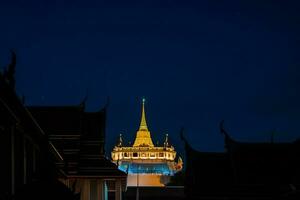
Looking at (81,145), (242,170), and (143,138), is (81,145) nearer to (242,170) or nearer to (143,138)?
(242,170)

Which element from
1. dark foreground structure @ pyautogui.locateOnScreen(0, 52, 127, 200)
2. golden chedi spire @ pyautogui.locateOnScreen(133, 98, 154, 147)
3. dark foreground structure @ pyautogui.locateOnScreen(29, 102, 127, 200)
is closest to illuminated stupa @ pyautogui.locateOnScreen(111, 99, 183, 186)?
golden chedi spire @ pyautogui.locateOnScreen(133, 98, 154, 147)

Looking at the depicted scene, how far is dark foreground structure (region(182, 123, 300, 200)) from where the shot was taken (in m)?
19.8

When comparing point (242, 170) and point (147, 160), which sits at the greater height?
point (147, 160)

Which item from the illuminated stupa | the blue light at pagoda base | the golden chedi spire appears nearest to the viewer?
the illuminated stupa

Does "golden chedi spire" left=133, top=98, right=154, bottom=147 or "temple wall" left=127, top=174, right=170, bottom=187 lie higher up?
"golden chedi spire" left=133, top=98, right=154, bottom=147

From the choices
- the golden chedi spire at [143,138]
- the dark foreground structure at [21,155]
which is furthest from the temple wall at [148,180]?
the dark foreground structure at [21,155]

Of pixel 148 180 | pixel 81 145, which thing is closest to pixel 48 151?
pixel 81 145

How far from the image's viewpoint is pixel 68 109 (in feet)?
74.9

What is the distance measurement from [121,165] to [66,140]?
56550 millimetres

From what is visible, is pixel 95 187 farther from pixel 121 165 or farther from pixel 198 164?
pixel 121 165

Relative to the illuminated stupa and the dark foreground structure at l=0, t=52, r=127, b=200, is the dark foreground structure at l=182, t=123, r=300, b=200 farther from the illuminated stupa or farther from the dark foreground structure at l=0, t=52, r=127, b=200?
the illuminated stupa

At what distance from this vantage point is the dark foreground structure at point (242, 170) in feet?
65.0

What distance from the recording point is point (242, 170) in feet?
67.9

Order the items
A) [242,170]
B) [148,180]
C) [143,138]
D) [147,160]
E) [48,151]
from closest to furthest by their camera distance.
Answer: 1. [48,151]
2. [242,170]
3. [148,180]
4. [147,160]
5. [143,138]
